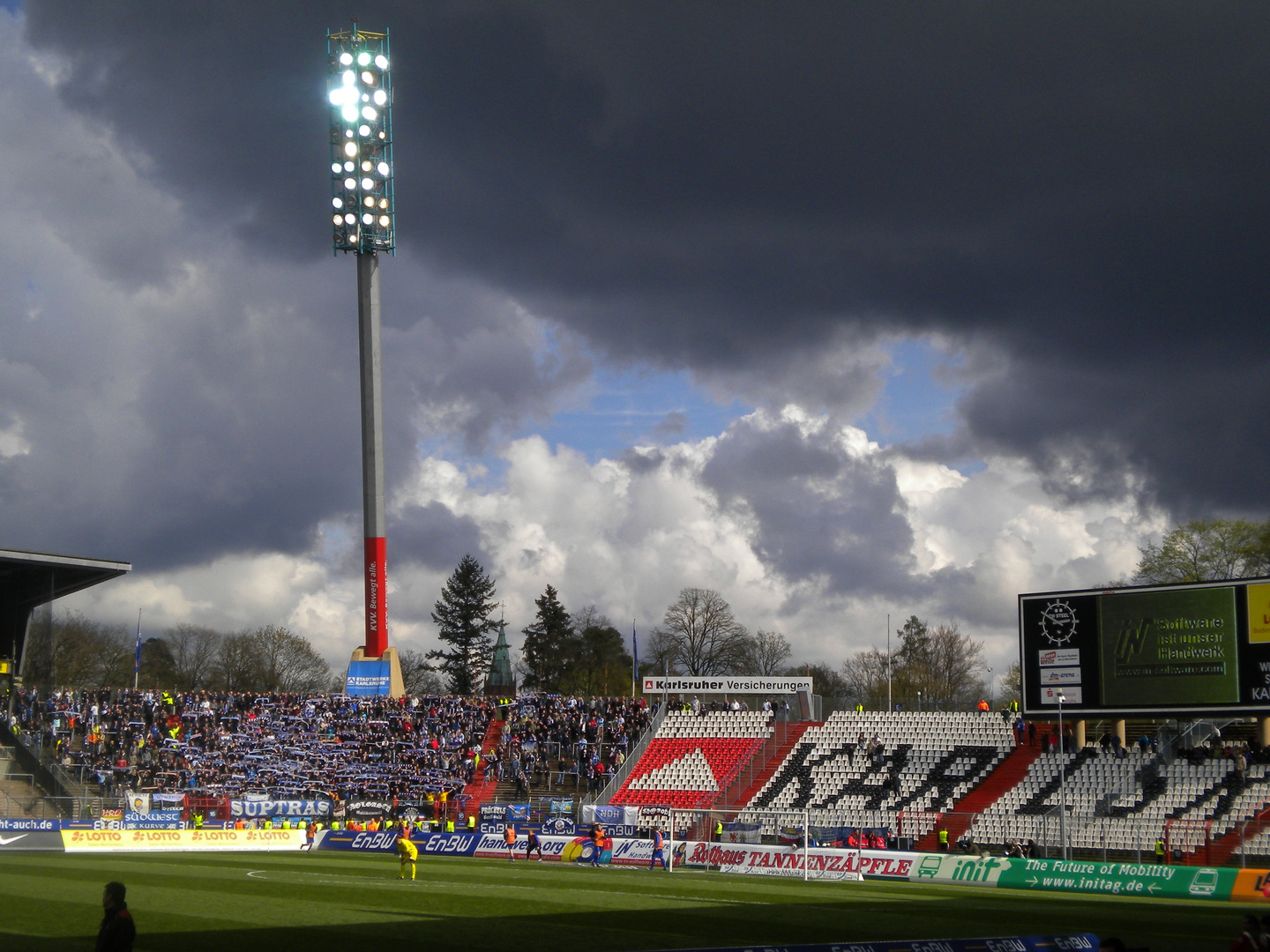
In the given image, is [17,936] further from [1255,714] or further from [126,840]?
[1255,714]

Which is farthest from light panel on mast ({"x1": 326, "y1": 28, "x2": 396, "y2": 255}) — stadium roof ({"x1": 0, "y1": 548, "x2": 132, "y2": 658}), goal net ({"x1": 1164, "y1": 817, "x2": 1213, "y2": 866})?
goal net ({"x1": 1164, "y1": 817, "x2": 1213, "y2": 866})

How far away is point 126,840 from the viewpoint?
47.7 meters

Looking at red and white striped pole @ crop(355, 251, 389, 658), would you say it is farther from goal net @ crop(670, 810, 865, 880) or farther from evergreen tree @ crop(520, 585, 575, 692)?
evergreen tree @ crop(520, 585, 575, 692)

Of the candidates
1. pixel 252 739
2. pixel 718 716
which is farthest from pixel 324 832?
pixel 718 716

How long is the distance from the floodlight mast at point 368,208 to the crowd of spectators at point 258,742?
665 cm

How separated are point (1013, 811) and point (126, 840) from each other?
34134mm

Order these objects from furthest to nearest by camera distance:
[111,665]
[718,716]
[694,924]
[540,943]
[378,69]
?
[111,665] < [378,69] < [718,716] < [694,924] < [540,943]

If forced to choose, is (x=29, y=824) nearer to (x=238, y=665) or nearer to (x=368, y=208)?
(x=368, y=208)

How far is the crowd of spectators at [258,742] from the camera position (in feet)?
206

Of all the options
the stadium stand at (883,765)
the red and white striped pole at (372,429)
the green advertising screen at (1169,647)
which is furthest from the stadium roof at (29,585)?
the green advertising screen at (1169,647)

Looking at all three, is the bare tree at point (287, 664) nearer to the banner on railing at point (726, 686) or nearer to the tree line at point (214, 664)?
the tree line at point (214, 664)

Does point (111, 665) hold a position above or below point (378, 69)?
below

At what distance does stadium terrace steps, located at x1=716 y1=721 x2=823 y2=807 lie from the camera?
58812mm

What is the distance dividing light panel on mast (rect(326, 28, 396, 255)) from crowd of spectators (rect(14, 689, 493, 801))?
26256 mm
